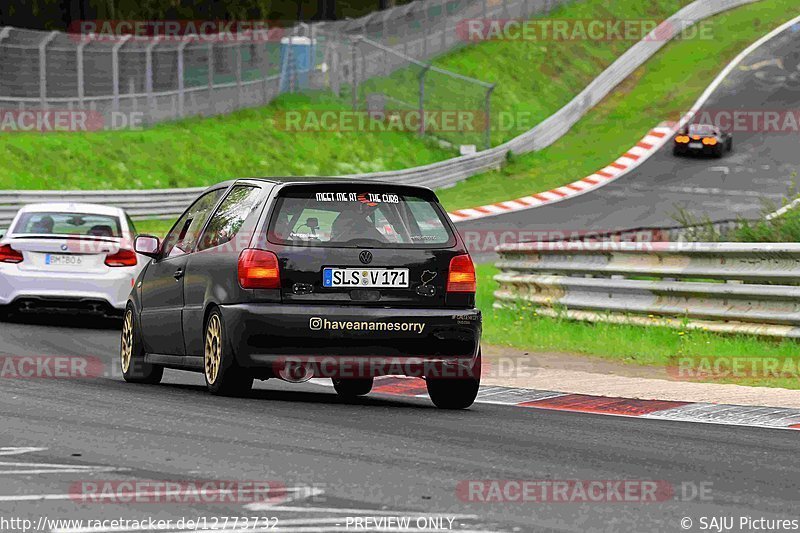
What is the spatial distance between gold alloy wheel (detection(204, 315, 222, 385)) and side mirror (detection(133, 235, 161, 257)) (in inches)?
50.1

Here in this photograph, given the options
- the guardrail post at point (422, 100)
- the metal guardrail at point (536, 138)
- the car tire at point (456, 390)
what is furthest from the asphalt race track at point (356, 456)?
the guardrail post at point (422, 100)

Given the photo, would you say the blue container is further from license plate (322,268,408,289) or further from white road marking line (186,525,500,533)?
white road marking line (186,525,500,533)

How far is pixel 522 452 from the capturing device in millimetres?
8031

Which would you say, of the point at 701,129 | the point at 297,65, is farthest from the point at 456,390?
the point at 701,129

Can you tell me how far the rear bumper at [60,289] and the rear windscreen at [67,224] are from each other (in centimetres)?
A: 69

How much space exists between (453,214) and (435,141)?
8.78 metres

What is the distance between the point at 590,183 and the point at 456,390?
32.0 m

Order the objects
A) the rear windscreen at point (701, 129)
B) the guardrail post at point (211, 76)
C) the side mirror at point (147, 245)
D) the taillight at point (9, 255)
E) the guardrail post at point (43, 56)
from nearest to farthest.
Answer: the side mirror at point (147, 245)
the taillight at point (9, 255)
the guardrail post at point (43, 56)
the guardrail post at point (211, 76)
the rear windscreen at point (701, 129)

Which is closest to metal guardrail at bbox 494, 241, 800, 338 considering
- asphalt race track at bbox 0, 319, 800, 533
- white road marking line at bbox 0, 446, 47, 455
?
asphalt race track at bbox 0, 319, 800, 533

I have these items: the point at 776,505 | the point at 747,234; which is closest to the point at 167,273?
the point at 776,505

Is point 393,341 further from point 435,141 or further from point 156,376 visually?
point 435,141

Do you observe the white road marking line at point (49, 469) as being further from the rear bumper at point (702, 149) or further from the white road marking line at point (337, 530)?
the rear bumper at point (702, 149)

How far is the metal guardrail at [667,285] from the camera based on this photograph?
13859mm

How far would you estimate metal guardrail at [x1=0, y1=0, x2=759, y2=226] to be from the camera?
1288 inches
